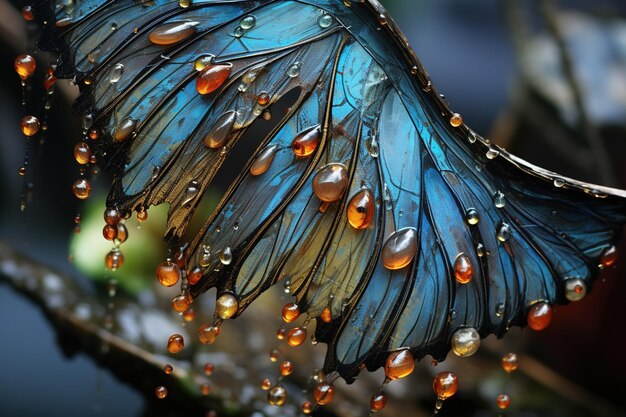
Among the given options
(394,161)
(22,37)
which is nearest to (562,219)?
(394,161)

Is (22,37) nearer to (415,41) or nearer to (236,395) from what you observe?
(236,395)

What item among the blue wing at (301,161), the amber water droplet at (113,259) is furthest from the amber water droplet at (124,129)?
the amber water droplet at (113,259)

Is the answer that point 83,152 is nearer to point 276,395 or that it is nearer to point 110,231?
point 110,231

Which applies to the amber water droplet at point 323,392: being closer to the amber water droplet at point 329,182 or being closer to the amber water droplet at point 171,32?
the amber water droplet at point 329,182

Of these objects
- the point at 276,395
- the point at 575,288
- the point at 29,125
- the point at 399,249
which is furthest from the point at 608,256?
the point at 29,125

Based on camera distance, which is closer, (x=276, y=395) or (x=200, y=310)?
(x=276, y=395)

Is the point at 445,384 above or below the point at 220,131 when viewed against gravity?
below
